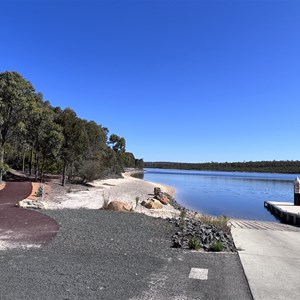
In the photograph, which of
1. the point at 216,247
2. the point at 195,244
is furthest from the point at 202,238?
the point at 216,247

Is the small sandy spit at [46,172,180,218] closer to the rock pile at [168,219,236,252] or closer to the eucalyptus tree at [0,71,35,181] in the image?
the eucalyptus tree at [0,71,35,181]

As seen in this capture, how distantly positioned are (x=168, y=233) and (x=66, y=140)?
2395 centimetres

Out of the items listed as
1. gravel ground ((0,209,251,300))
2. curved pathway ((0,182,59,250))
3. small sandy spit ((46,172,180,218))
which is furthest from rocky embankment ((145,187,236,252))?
→ small sandy spit ((46,172,180,218))

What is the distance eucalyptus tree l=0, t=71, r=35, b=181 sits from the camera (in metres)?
26.2

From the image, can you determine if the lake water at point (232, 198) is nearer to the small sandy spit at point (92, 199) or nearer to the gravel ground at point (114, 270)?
the small sandy spit at point (92, 199)

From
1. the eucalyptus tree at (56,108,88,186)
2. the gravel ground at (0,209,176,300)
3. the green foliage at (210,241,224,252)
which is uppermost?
the eucalyptus tree at (56,108,88,186)

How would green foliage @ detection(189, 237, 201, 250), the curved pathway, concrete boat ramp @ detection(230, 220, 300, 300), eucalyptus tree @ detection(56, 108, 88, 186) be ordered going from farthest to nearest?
1. eucalyptus tree @ detection(56, 108, 88, 186)
2. the curved pathway
3. green foliage @ detection(189, 237, 201, 250)
4. concrete boat ramp @ detection(230, 220, 300, 300)

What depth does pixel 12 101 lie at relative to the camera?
26.6 metres

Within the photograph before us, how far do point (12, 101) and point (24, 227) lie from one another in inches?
692

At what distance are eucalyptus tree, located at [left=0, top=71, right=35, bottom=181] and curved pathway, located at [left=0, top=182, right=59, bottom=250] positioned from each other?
11653 mm

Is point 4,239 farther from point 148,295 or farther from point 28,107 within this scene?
point 28,107

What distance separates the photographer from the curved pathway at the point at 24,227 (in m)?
9.02

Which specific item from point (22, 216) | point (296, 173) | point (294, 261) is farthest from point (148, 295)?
point (296, 173)

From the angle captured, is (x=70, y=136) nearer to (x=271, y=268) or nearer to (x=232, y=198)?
(x=232, y=198)
